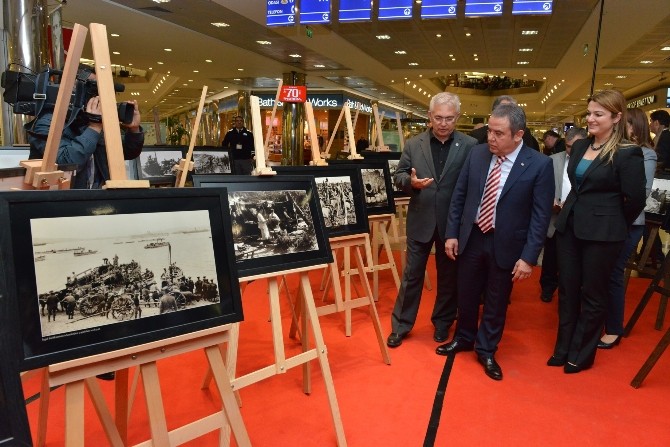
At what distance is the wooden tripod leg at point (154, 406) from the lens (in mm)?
1558

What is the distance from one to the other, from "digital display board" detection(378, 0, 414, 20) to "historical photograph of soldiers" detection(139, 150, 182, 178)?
11.0 ft

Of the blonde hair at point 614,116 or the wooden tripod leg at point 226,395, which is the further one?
the blonde hair at point 614,116

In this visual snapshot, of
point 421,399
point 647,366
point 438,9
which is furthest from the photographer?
point 438,9

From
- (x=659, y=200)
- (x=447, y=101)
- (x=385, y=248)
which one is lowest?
(x=385, y=248)

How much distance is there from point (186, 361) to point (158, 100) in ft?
61.5

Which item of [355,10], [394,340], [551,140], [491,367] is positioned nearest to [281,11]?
[355,10]

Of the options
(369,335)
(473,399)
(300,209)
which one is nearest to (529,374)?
(473,399)

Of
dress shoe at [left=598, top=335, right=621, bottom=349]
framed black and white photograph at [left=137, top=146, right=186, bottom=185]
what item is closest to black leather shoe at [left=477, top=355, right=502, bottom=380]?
dress shoe at [left=598, top=335, right=621, bottom=349]

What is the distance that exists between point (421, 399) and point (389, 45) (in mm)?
7630

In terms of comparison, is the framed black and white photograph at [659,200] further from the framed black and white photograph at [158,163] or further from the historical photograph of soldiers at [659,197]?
the framed black and white photograph at [158,163]

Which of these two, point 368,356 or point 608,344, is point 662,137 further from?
point 368,356

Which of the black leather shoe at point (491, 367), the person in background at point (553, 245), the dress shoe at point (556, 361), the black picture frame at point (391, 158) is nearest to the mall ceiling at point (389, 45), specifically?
the person in background at point (553, 245)

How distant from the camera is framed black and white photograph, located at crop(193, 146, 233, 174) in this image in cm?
614

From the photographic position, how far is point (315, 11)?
22.9 ft
